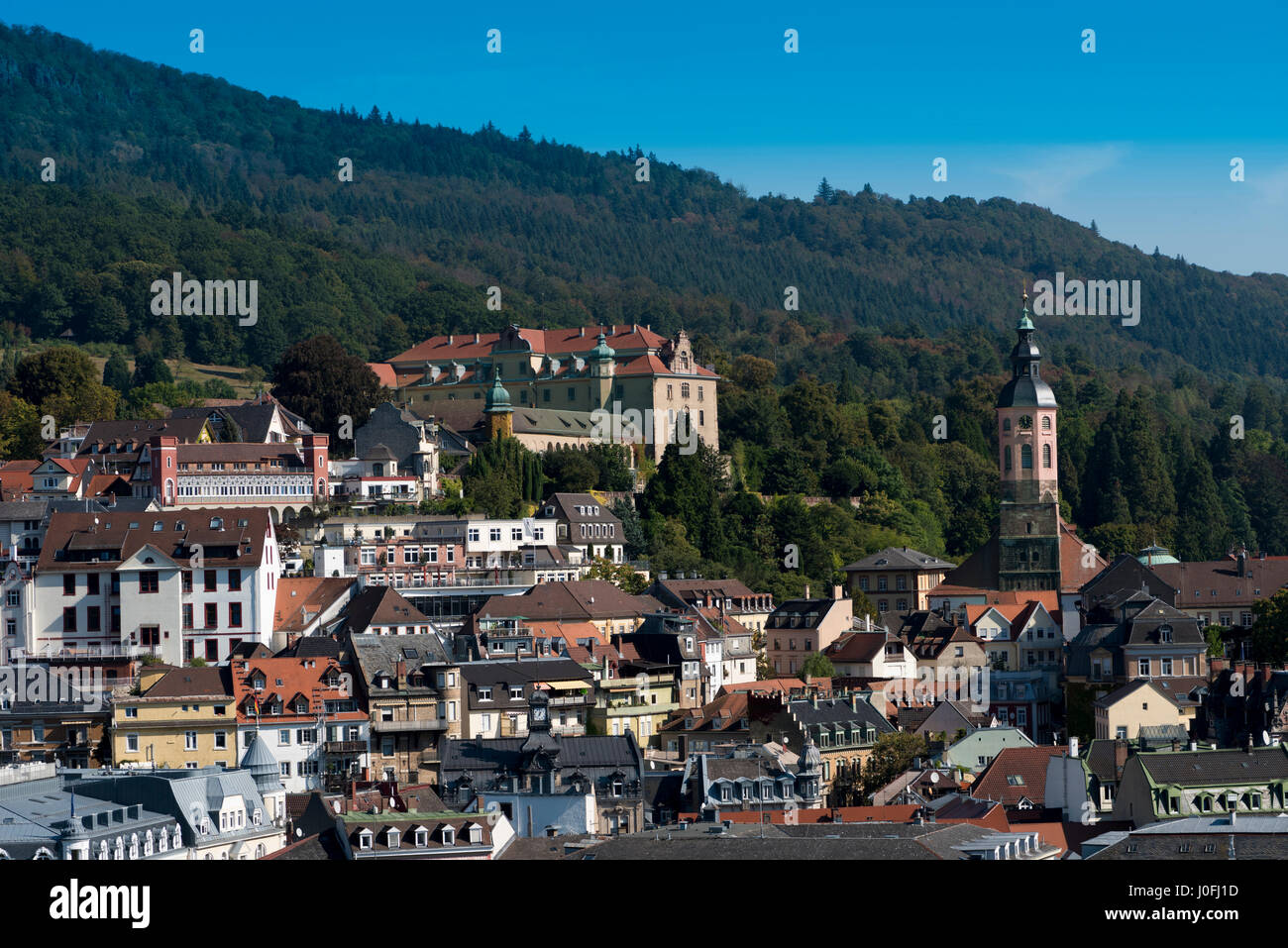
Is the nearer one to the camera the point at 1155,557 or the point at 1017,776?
the point at 1017,776

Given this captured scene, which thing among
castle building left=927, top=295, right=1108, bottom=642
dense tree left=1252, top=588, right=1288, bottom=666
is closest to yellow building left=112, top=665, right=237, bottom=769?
dense tree left=1252, top=588, right=1288, bottom=666

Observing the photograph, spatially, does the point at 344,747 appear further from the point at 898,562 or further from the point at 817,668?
the point at 898,562

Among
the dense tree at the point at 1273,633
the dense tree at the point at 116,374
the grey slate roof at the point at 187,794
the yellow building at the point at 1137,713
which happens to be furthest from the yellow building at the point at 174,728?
the dense tree at the point at 116,374

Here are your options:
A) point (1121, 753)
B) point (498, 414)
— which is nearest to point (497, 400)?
point (498, 414)

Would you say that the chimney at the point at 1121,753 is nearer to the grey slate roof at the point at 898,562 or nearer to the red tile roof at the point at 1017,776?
the red tile roof at the point at 1017,776

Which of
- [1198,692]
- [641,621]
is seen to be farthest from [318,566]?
[1198,692]
